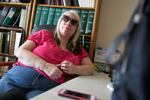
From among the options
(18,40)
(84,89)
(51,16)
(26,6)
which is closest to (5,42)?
(18,40)

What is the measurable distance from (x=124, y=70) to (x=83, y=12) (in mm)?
1827

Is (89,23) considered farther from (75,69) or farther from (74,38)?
(75,69)

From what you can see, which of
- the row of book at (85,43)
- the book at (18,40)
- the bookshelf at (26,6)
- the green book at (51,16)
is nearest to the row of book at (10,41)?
the book at (18,40)

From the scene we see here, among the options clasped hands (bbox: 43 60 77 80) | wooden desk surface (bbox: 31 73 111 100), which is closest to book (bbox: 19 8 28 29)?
clasped hands (bbox: 43 60 77 80)

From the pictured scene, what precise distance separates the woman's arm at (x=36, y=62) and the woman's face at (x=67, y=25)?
Answer: 1.01 feet

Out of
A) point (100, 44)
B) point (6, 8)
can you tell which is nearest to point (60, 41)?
point (100, 44)

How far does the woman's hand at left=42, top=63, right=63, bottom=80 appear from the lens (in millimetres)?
1754

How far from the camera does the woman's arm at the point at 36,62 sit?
1762 mm

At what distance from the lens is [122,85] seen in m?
0.53

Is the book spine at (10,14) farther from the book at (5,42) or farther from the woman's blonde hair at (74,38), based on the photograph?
the woman's blonde hair at (74,38)

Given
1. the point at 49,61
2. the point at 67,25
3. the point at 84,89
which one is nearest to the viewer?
the point at 84,89

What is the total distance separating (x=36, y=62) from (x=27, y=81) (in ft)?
0.52

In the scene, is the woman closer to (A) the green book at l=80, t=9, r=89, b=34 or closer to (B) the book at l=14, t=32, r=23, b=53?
(A) the green book at l=80, t=9, r=89, b=34

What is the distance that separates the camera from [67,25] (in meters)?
2.02
